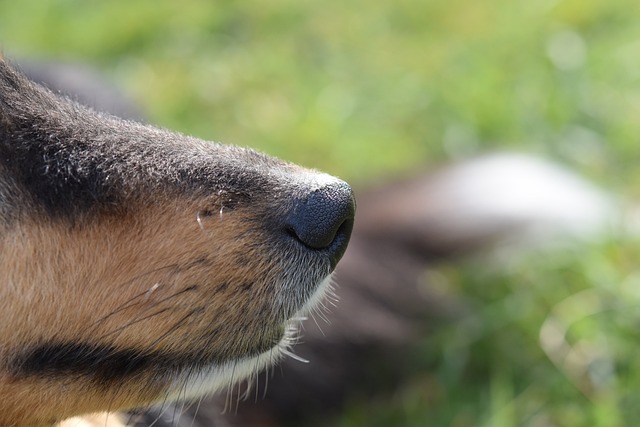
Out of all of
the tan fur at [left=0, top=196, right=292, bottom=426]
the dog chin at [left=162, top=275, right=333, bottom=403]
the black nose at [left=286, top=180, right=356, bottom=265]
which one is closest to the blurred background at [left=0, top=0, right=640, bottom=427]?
the dog chin at [left=162, top=275, right=333, bottom=403]

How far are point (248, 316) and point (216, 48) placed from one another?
5.99 metres

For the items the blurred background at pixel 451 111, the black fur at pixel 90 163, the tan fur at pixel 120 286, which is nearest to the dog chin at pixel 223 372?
the tan fur at pixel 120 286

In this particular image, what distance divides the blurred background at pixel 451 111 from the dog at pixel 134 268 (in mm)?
1987

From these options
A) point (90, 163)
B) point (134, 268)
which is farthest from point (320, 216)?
point (90, 163)

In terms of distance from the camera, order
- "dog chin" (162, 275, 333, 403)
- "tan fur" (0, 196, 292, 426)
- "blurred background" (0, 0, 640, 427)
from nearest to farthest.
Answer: "tan fur" (0, 196, 292, 426)
"dog chin" (162, 275, 333, 403)
"blurred background" (0, 0, 640, 427)

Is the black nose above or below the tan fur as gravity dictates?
above

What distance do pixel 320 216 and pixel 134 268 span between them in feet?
2.03

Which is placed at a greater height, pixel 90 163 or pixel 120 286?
pixel 90 163

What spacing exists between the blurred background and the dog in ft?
6.52

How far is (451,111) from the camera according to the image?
7043mm

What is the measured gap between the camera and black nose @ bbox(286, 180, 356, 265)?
114 inches

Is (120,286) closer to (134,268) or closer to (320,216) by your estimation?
(134,268)

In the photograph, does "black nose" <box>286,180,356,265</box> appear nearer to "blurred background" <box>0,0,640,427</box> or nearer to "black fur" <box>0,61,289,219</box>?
"black fur" <box>0,61,289,219</box>

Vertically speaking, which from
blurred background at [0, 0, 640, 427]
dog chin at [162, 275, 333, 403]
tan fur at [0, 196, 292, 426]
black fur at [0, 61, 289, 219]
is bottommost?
blurred background at [0, 0, 640, 427]
